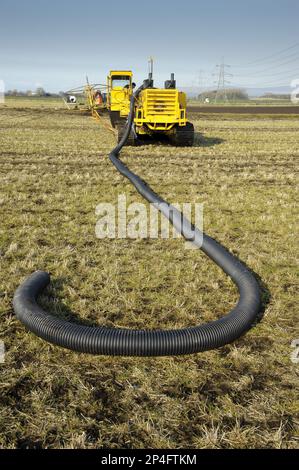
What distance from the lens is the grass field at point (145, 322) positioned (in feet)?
7.52

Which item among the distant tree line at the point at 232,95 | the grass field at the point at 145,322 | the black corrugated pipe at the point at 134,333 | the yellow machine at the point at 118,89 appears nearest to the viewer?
Result: the grass field at the point at 145,322

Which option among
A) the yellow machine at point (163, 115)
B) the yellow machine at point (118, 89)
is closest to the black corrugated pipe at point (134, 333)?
the yellow machine at point (163, 115)

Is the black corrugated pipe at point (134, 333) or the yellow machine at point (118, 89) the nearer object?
the black corrugated pipe at point (134, 333)

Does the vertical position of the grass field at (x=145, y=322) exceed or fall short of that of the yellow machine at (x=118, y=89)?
it falls short

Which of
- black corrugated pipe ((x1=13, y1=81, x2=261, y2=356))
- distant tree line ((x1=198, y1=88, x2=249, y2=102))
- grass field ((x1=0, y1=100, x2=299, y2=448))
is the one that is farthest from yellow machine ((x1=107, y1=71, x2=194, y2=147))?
distant tree line ((x1=198, y1=88, x2=249, y2=102))

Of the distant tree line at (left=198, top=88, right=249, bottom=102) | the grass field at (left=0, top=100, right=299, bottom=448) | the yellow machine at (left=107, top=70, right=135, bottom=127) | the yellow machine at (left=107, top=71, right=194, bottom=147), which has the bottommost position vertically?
the grass field at (left=0, top=100, right=299, bottom=448)

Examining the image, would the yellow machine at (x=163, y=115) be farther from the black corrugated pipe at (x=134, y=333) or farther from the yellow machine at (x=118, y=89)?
the black corrugated pipe at (x=134, y=333)

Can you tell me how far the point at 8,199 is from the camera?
6703 millimetres

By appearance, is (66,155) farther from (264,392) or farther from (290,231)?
(264,392)

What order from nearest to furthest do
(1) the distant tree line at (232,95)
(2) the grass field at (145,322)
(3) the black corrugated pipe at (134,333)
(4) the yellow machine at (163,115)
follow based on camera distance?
(2) the grass field at (145,322)
(3) the black corrugated pipe at (134,333)
(4) the yellow machine at (163,115)
(1) the distant tree line at (232,95)

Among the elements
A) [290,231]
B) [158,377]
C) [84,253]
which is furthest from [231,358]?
[290,231]

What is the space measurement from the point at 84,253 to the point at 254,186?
Answer: 486 cm

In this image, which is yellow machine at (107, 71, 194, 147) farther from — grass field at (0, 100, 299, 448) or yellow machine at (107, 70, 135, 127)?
grass field at (0, 100, 299, 448)

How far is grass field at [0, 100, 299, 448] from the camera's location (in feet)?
7.52
